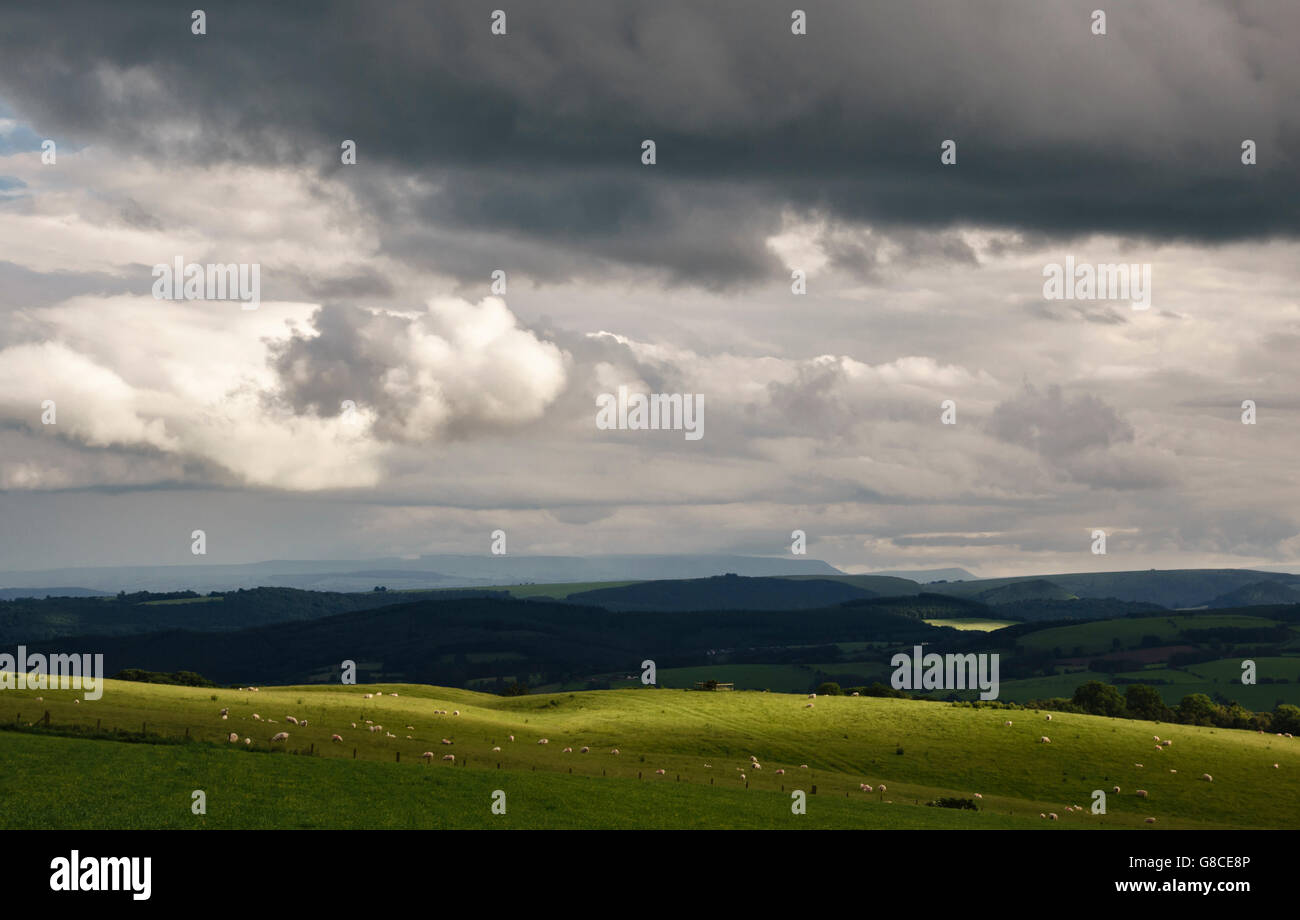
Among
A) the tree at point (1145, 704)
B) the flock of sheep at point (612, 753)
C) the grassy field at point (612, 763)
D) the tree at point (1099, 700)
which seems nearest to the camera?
the grassy field at point (612, 763)

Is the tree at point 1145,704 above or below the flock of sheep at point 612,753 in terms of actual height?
below

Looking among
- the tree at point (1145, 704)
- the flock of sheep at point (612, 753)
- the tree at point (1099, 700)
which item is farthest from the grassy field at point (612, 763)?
the tree at point (1145, 704)

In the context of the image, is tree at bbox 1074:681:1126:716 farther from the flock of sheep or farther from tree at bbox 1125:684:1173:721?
the flock of sheep

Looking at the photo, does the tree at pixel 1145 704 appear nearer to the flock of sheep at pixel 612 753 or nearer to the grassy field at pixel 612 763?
the grassy field at pixel 612 763

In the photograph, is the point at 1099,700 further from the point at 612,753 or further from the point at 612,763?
the point at 612,763

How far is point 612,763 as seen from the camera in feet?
249

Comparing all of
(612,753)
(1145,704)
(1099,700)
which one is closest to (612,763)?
(612,753)

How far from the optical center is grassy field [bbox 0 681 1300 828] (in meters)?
50.6

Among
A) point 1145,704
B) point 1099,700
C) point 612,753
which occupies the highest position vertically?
point 612,753

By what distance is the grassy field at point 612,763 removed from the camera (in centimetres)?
5062
